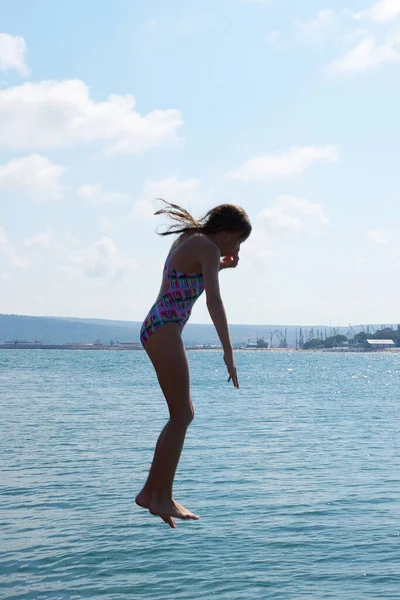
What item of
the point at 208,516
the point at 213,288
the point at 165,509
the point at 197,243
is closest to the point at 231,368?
the point at 213,288

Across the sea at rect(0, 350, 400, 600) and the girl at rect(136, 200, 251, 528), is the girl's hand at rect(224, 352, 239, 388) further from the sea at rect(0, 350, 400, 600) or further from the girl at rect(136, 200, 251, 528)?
the sea at rect(0, 350, 400, 600)

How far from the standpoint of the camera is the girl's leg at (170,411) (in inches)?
235

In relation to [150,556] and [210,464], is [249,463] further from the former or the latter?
[150,556]

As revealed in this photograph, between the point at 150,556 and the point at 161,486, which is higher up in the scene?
the point at 161,486

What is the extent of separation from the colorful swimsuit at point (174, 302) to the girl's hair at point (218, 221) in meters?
0.32

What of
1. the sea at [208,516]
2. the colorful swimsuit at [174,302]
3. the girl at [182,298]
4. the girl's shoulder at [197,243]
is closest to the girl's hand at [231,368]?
the girl at [182,298]

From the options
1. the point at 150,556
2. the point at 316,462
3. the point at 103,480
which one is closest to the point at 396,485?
the point at 316,462

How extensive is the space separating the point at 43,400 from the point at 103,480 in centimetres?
3784

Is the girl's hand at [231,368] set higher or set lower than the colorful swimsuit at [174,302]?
lower

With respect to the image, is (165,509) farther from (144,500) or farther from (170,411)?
(170,411)

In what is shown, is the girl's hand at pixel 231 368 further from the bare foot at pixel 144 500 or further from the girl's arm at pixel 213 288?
the bare foot at pixel 144 500

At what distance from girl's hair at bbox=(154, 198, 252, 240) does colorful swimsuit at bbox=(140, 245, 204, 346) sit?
319 millimetres

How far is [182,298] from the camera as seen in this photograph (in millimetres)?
6070

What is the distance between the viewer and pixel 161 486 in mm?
6375
